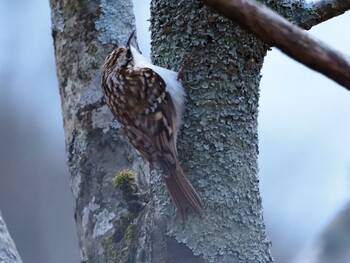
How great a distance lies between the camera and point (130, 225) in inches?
98.8

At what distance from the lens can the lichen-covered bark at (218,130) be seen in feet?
7.90

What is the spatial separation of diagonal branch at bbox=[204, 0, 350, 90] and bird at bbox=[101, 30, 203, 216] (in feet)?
2.08

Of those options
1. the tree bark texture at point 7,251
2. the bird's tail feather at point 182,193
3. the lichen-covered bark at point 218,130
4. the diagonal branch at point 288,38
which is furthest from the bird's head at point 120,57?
the diagonal branch at point 288,38

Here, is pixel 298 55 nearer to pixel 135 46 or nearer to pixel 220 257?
pixel 220 257

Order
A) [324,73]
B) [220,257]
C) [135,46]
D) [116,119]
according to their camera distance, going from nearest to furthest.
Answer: [324,73], [220,257], [116,119], [135,46]

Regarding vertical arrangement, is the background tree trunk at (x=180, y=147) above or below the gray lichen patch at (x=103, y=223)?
above

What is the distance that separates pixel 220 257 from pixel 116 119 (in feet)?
2.00

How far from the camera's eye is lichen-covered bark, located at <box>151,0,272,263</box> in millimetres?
2408

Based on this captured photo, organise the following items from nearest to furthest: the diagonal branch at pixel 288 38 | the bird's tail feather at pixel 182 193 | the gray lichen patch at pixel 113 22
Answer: the diagonal branch at pixel 288 38
the bird's tail feather at pixel 182 193
the gray lichen patch at pixel 113 22

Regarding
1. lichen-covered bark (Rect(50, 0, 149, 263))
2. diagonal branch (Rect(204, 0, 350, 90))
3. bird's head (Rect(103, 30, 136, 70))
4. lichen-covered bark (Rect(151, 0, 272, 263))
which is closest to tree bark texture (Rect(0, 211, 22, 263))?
lichen-covered bark (Rect(50, 0, 149, 263))

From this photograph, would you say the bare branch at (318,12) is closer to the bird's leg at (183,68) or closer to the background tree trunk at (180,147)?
the background tree trunk at (180,147)

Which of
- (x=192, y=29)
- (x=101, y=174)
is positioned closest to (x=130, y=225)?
(x=101, y=174)

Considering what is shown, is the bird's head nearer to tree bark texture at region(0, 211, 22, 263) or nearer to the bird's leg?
the bird's leg

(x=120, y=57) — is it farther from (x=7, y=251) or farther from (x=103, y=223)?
(x=7, y=251)
